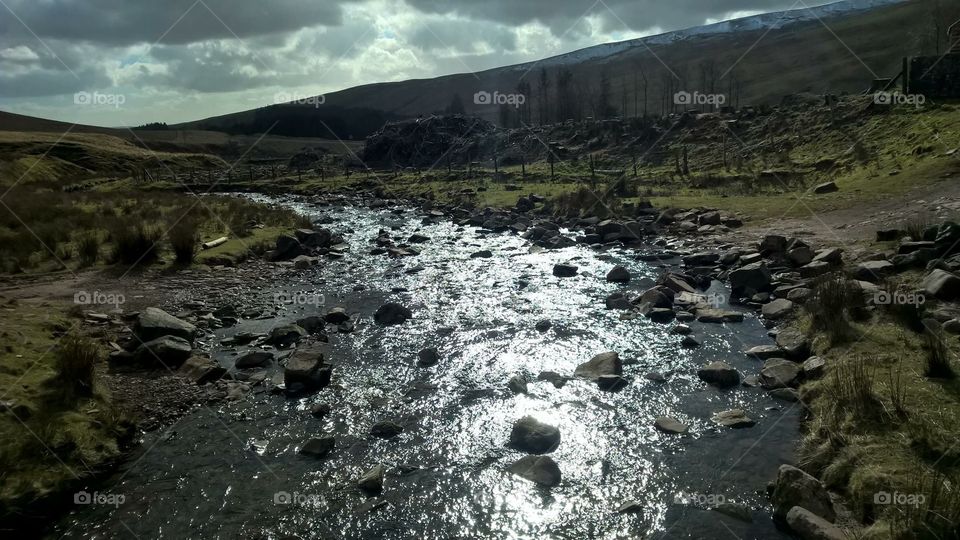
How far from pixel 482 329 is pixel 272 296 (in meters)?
8.29

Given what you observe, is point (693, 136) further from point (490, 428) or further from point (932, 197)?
point (490, 428)

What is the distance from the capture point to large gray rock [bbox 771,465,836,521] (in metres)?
7.61

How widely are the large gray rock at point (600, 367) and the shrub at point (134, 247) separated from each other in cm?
1822

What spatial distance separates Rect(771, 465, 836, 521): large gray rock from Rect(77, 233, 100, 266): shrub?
77.9ft

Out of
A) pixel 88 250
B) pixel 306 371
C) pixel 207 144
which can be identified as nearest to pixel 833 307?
pixel 306 371

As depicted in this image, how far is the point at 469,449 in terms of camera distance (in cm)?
1022

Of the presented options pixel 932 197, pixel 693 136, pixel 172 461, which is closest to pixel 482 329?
pixel 172 461

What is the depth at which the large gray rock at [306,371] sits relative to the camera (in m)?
12.7

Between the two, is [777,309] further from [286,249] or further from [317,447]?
[286,249]

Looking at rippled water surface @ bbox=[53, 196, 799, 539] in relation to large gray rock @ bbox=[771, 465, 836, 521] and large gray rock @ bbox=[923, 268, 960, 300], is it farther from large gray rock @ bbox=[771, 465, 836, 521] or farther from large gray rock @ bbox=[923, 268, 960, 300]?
large gray rock @ bbox=[923, 268, 960, 300]

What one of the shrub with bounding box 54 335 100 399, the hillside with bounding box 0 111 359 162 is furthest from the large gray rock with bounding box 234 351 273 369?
the hillside with bounding box 0 111 359 162

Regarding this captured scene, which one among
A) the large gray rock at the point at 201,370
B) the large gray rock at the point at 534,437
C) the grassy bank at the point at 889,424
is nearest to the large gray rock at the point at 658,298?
the grassy bank at the point at 889,424

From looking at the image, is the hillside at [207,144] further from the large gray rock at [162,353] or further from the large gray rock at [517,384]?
the large gray rock at [517,384]

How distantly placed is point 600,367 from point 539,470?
14.2 feet
